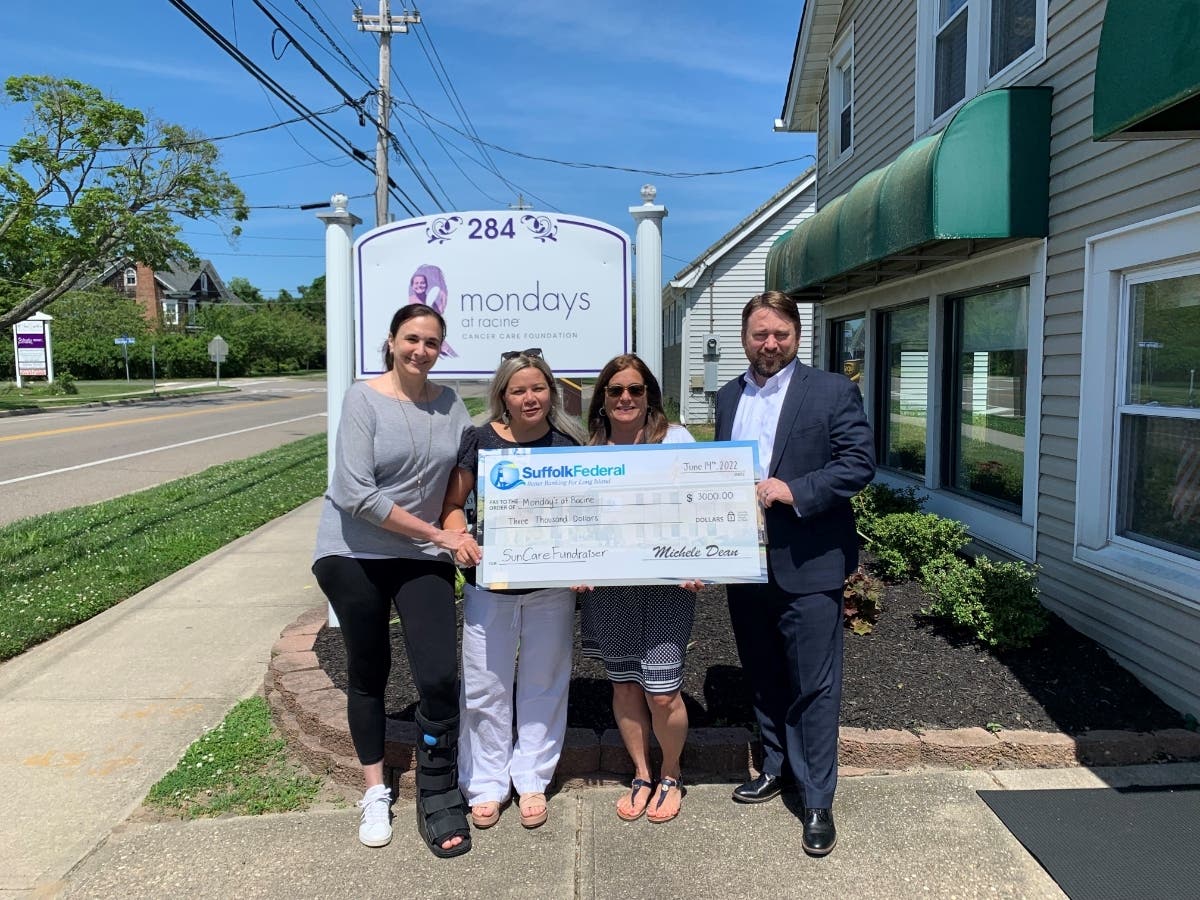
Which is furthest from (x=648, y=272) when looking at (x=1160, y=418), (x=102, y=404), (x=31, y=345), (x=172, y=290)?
(x=172, y=290)

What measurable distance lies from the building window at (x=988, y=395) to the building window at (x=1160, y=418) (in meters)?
1.04

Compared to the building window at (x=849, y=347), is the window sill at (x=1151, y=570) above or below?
below

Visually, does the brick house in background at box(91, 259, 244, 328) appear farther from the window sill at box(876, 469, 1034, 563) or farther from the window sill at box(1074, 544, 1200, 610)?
the window sill at box(1074, 544, 1200, 610)

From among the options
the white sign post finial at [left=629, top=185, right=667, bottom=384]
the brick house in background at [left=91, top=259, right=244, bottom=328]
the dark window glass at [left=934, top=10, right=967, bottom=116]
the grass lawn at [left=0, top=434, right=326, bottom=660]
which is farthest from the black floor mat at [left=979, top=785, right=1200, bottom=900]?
the brick house in background at [left=91, top=259, right=244, bottom=328]

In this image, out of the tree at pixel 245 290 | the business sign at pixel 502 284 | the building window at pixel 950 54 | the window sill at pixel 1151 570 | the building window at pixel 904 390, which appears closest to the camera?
the window sill at pixel 1151 570

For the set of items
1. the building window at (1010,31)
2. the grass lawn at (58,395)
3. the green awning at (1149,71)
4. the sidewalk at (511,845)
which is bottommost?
the sidewalk at (511,845)

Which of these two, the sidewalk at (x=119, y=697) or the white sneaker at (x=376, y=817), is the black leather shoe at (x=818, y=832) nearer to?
the white sneaker at (x=376, y=817)

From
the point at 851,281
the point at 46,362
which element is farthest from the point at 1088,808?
the point at 46,362

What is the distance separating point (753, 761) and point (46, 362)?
42.5 meters

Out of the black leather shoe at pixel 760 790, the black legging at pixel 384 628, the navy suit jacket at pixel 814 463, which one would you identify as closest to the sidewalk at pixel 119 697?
the black legging at pixel 384 628

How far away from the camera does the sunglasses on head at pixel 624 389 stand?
2.85m

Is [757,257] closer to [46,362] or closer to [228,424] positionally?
[228,424]

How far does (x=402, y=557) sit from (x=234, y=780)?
135cm

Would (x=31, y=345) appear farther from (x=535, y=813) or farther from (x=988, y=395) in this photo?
(x=535, y=813)
